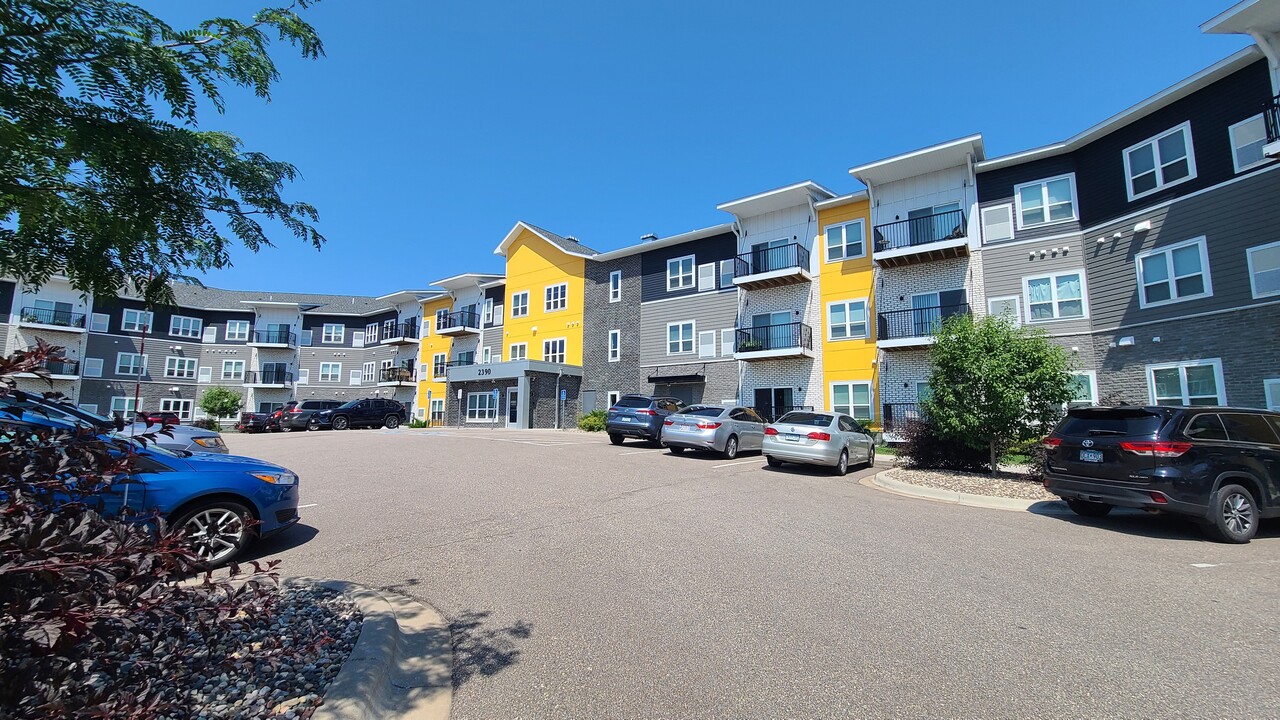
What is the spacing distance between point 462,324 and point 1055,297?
33708 millimetres

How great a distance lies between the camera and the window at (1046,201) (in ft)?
63.9

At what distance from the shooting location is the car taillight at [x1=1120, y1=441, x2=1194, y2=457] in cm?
743

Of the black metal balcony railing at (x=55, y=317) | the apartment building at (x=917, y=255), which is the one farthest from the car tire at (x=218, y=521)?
the black metal balcony railing at (x=55, y=317)

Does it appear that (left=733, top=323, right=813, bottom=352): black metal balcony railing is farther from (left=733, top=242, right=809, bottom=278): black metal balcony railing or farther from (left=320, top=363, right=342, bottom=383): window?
(left=320, top=363, right=342, bottom=383): window

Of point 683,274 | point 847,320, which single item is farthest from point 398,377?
point 847,320

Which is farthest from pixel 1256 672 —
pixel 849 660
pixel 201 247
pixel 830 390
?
pixel 830 390

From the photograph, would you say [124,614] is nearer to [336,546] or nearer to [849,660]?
[849,660]

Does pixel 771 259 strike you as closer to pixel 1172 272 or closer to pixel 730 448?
pixel 730 448

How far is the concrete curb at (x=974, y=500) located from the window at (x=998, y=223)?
1382 cm

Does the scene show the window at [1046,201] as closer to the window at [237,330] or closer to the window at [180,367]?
the window at [237,330]

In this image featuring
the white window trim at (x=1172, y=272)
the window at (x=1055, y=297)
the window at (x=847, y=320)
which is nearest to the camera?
the white window trim at (x=1172, y=272)

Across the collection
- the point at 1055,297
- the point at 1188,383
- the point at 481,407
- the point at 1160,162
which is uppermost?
the point at 1160,162

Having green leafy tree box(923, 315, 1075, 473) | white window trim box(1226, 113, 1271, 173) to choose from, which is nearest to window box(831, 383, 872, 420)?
green leafy tree box(923, 315, 1075, 473)

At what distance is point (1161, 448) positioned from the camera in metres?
7.48
